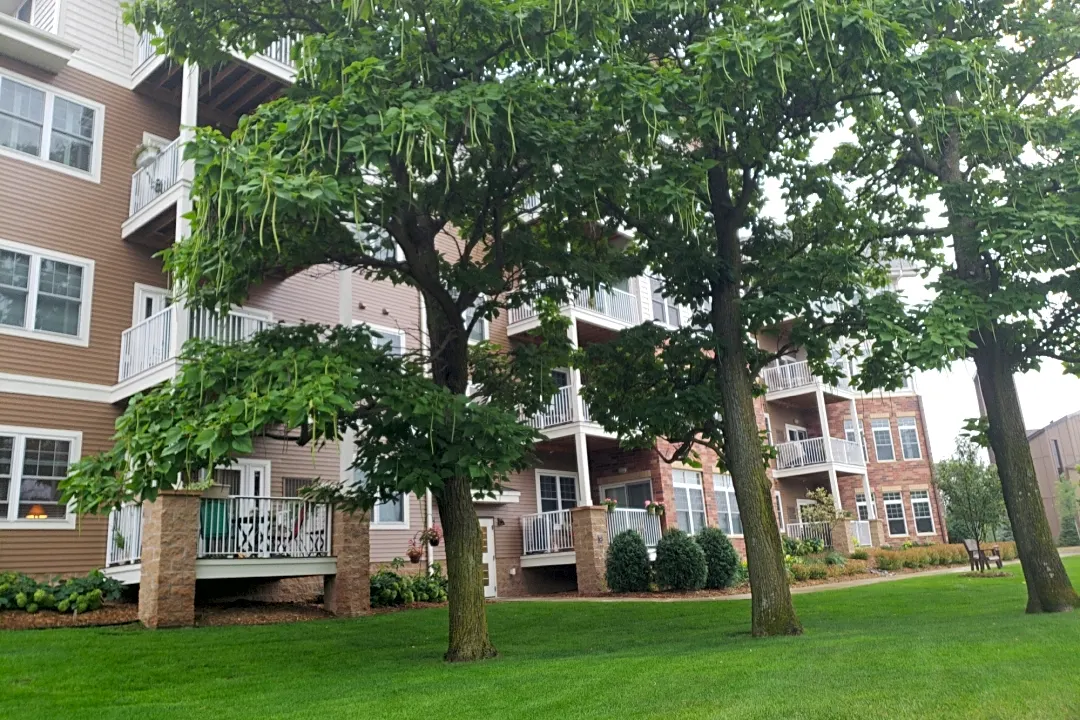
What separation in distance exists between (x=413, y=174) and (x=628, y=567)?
40.8 feet

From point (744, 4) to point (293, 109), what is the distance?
548cm

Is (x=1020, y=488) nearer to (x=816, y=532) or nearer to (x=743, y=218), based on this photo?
(x=743, y=218)

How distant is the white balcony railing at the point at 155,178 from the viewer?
15648 mm

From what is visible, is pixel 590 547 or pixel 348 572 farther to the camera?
pixel 590 547

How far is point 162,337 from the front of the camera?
14.5 metres

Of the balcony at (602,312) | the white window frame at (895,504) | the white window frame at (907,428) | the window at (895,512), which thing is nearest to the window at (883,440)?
the white window frame at (907,428)

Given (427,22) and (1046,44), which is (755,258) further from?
(427,22)

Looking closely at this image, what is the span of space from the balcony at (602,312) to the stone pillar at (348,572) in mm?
7959

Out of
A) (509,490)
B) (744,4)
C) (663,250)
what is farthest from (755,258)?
(509,490)

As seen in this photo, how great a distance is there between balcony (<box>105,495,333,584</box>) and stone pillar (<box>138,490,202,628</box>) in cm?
34

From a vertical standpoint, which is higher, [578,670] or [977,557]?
[977,557]

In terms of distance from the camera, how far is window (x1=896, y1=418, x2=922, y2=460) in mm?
35094

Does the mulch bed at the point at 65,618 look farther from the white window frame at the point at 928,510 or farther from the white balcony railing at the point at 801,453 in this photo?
the white window frame at the point at 928,510

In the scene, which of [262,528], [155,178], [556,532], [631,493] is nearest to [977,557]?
[631,493]
